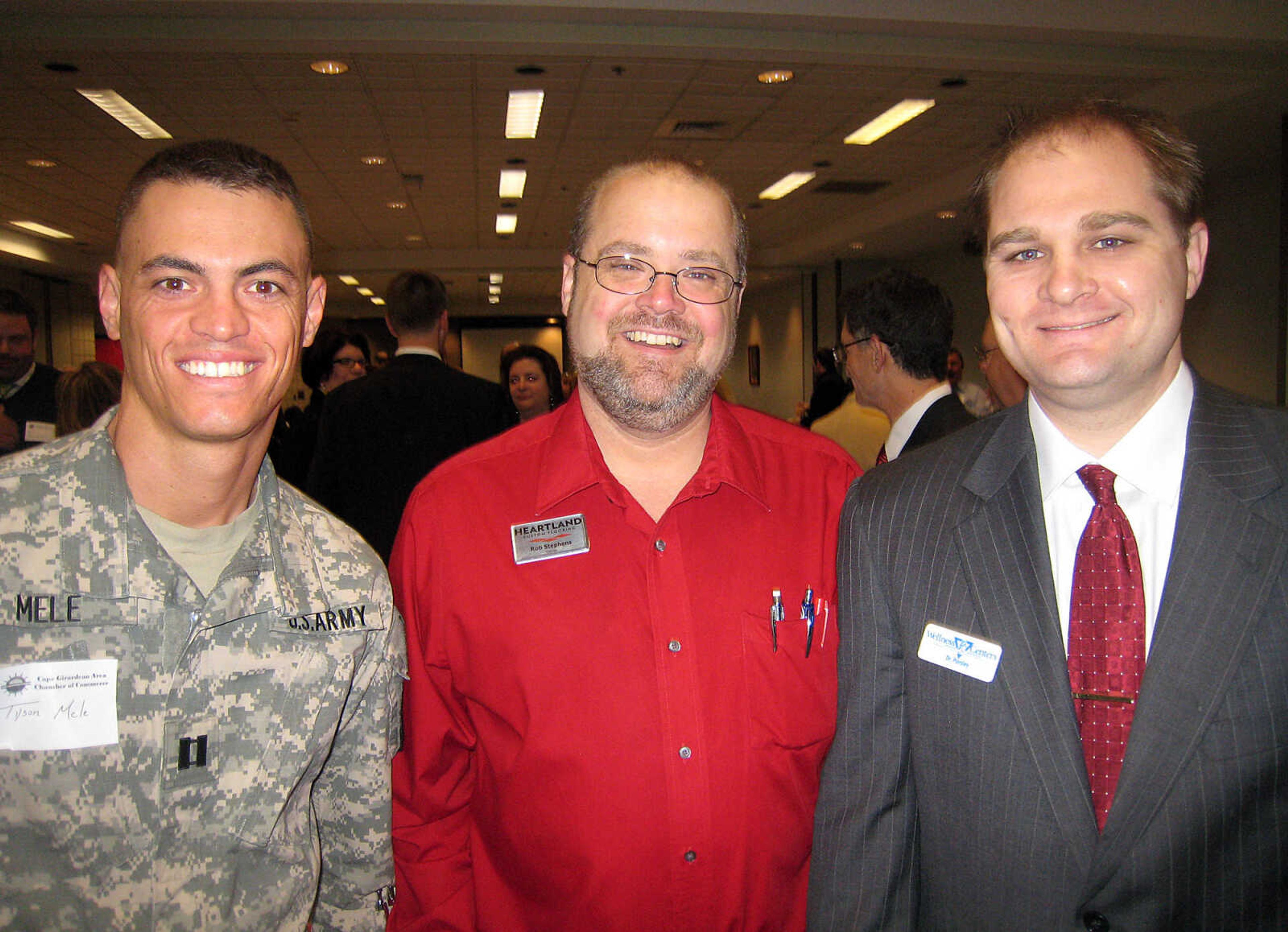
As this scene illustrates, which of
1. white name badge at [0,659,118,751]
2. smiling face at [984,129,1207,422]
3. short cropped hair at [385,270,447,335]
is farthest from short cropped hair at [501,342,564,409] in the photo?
smiling face at [984,129,1207,422]

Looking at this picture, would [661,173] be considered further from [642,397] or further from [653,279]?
[642,397]

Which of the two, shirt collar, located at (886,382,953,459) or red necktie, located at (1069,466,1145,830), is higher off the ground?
shirt collar, located at (886,382,953,459)

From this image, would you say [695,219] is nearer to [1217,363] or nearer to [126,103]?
[126,103]

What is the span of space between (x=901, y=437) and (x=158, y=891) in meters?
3.06

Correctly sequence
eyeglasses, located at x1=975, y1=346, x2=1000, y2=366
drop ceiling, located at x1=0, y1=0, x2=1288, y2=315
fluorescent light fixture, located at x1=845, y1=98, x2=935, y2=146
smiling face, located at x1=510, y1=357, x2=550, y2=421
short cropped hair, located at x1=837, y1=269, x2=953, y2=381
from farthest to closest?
1. fluorescent light fixture, located at x1=845, y1=98, x2=935, y2=146
2. drop ceiling, located at x1=0, y1=0, x2=1288, y2=315
3. smiling face, located at x1=510, y1=357, x2=550, y2=421
4. eyeglasses, located at x1=975, y1=346, x2=1000, y2=366
5. short cropped hair, located at x1=837, y1=269, x2=953, y2=381

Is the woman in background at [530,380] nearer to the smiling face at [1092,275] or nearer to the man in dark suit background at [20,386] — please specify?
the man in dark suit background at [20,386]

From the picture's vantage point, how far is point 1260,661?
119 cm

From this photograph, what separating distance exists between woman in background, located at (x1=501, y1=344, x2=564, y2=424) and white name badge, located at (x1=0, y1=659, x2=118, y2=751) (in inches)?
173

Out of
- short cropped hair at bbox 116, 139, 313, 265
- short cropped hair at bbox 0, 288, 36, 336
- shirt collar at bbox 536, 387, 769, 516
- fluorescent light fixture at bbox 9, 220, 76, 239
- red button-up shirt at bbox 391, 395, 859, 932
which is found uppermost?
fluorescent light fixture at bbox 9, 220, 76, 239

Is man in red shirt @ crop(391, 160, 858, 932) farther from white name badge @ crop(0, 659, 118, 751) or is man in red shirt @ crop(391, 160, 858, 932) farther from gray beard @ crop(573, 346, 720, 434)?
white name badge @ crop(0, 659, 118, 751)

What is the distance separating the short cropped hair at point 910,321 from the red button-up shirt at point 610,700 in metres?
1.95

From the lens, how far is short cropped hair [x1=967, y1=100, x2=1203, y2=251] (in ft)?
4.53

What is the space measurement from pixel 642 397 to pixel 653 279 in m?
0.26

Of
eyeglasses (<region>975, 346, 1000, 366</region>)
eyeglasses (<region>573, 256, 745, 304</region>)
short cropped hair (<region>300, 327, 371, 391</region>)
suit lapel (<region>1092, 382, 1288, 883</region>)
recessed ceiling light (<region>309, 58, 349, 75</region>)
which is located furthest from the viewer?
recessed ceiling light (<region>309, 58, 349, 75</region>)
